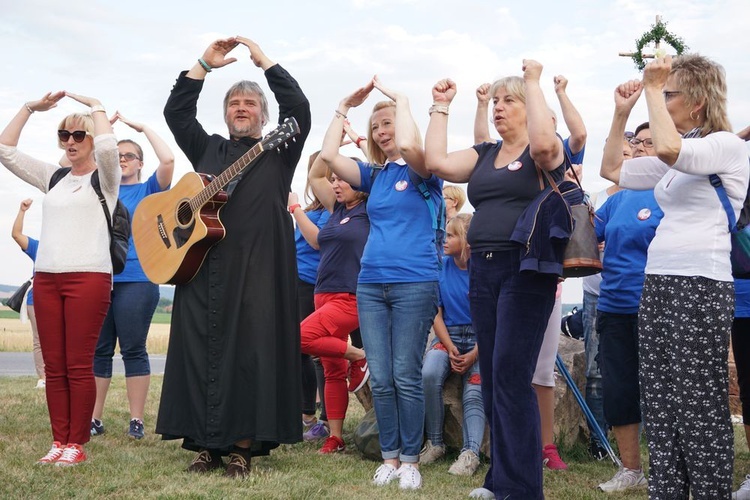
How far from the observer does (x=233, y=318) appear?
496 centimetres

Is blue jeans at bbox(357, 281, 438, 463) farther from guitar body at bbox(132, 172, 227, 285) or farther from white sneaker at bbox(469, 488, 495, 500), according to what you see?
guitar body at bbox(132, 172, 227, 285)

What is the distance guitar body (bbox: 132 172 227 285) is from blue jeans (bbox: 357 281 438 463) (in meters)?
1.04

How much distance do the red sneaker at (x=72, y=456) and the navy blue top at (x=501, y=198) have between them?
2922 mm

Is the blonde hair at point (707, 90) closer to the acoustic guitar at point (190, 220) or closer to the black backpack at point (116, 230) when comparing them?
the acoustic guitar at point (190, 220)

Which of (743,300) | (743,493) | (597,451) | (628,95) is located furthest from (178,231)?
(743,493)

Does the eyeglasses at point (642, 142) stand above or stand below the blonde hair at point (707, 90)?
below

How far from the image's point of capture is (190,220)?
5.06 metres

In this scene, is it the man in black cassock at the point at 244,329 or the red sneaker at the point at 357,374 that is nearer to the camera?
the man in black cassock at the point at 244,329

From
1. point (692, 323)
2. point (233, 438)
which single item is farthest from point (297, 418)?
point (692, 323)

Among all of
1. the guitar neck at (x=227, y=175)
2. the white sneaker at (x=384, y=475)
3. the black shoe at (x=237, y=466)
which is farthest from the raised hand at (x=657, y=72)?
the black shoe at (x=237, y=466)

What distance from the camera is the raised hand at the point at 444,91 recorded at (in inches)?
186

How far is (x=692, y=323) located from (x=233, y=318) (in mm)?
2616

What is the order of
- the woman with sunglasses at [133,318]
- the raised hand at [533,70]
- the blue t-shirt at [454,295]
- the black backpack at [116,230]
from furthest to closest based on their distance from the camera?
1. the woman with sunglasses at [133,318]
2. the blue t-shirt at [454,295]
3. the black backpack at [116,230]
4. the raised hand at [533,70]

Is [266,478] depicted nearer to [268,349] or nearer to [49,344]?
[268,349]
